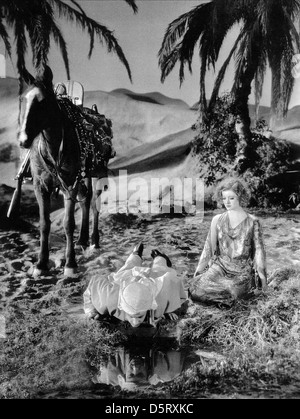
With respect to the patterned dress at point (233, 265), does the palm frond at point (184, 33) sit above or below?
above

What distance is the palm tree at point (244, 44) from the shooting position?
377cm

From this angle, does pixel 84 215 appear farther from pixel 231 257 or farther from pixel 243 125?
pixel 243 125

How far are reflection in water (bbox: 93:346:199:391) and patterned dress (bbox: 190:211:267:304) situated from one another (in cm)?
46

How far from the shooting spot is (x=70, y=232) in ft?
12.4

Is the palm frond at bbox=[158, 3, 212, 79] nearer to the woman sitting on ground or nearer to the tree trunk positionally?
the tree trunk

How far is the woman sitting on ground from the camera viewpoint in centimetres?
327

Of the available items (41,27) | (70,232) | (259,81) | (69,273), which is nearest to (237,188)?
(259,81)

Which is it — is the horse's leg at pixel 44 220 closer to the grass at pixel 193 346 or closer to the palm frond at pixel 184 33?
the grass at pixel 193 346

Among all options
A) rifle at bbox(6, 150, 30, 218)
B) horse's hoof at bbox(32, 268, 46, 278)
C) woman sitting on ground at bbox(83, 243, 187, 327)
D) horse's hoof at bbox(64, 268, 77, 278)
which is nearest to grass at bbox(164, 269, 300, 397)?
woman sitting on ground at bbox(83, 243, 187, 327)

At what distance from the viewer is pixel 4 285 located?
3.69m

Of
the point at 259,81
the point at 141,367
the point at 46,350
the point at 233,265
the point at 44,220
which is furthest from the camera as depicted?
the point at 259,81

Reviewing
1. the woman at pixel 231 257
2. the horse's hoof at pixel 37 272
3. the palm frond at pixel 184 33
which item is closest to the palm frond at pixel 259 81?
the palm frond at pixel 184 33

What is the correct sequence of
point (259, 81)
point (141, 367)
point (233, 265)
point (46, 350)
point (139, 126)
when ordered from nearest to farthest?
point (141, 367)
point (46, 350)
point (233, 265)
point (259, 81)
point (139, 126)

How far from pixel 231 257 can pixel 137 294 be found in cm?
72
